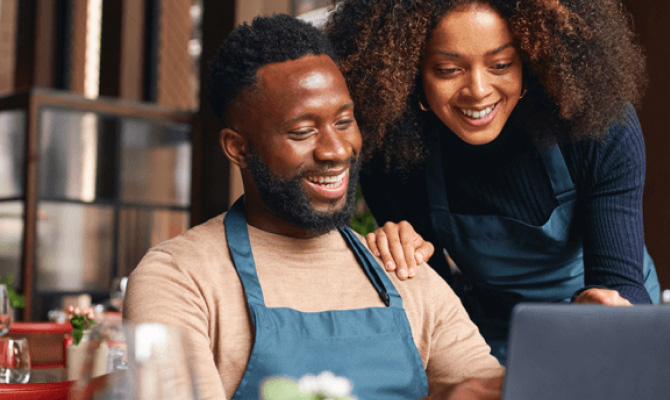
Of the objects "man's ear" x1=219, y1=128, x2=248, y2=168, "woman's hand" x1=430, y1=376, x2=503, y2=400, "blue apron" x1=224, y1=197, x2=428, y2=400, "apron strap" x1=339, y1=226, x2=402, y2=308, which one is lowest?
"blue apron" x1=224, y1=197, x2=428, y2=400

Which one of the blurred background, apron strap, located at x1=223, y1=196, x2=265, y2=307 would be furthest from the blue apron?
the blurred background

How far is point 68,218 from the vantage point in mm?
5074

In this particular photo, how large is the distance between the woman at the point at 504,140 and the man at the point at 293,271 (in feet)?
0.49

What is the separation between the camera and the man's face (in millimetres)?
1368

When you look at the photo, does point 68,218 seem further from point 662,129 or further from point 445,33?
point 445,33

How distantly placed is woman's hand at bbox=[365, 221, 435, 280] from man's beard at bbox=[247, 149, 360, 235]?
0.14m

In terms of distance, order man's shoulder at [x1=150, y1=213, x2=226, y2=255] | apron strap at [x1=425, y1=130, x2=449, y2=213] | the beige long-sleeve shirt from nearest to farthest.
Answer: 1. the beige long-sleeve shirt
2. man's shoulder at [x1=150, y1=213, x2=226, y2=255]
3. apron strap at [x1=425, y1=130, x2=449, y2=213]

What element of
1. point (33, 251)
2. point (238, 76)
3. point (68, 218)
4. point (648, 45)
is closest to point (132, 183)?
point (68, 218)

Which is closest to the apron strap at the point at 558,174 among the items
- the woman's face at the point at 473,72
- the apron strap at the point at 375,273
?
the woman's face at the point at 473,72

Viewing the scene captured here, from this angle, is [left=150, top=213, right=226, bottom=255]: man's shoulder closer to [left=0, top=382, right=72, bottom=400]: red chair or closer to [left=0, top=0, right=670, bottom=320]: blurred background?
[left=0, top=382, right=72, bottom=400]: red chair

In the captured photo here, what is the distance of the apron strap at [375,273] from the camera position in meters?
1.40

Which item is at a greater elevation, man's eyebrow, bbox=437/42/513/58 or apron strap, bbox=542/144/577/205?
man's eyebrow, bbox=437/42/513/58

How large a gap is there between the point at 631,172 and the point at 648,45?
1765 millimetres

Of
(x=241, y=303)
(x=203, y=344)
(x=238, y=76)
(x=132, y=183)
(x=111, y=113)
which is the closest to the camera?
(x=203, y=344)
